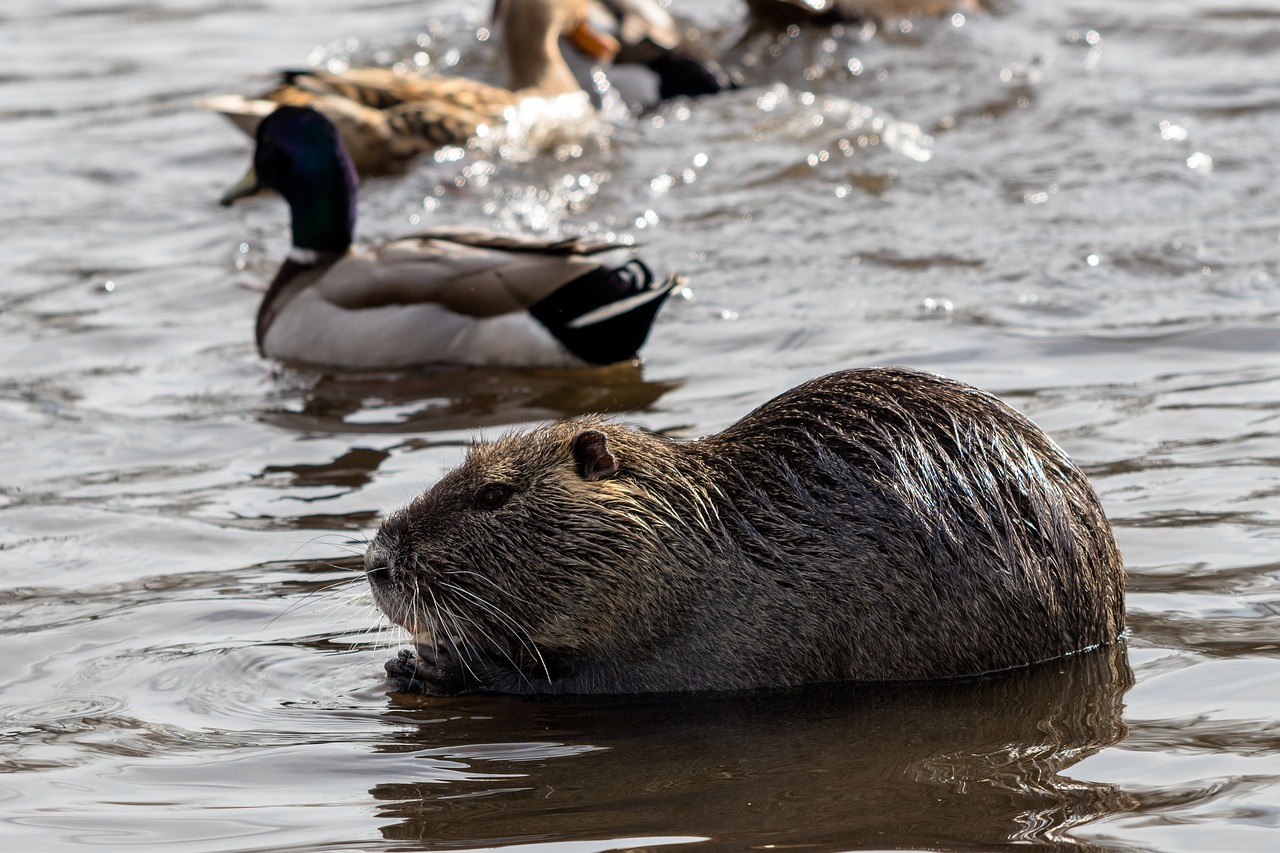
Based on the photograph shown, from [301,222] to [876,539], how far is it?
512 cm

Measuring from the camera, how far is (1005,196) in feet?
35.8

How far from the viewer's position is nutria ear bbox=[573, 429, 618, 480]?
5062 millimetres

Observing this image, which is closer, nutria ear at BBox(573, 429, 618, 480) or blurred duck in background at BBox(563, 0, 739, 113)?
nutria ear at BBox(573, 429, 618, 480)

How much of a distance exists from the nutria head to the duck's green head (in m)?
4.36

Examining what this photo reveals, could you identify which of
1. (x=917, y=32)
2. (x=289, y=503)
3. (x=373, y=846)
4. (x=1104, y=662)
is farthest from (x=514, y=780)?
(x=917, y=32)

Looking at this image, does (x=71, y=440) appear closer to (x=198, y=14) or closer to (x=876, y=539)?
(x=876, y=539)

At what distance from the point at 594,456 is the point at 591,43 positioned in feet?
34.0

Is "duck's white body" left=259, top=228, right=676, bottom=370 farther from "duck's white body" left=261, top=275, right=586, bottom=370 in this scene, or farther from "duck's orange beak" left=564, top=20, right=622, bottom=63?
"duck's orange beak" left=564, top=20, right=622, bottom=63

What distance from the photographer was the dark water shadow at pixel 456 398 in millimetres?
7945

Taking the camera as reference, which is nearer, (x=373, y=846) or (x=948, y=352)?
(x=373, y=846)

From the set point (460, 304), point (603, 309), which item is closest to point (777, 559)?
point (603, 309)

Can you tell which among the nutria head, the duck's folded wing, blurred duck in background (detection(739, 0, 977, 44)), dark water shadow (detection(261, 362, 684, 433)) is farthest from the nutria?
blurred duck in background (detection(739, 0, 977, 44))

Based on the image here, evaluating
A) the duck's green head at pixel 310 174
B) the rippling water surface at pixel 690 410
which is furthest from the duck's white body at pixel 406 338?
the duck's green head at pixel 310 174

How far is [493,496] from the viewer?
16.7 ft
